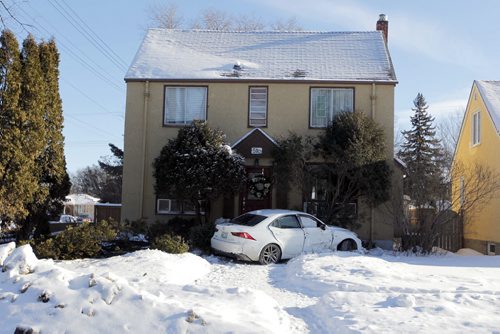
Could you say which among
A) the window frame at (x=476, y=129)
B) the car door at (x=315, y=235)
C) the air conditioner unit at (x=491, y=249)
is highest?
the window frame at (x=476, y=129)

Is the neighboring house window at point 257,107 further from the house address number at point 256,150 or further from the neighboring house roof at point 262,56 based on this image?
the house address number at point 256,150

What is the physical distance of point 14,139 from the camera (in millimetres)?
12859

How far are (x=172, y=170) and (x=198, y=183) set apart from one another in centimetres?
99

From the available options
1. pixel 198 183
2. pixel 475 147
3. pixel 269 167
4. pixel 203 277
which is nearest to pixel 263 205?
pixel 269 167

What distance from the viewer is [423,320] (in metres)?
6.77

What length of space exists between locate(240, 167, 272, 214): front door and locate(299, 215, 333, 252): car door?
4339 mm

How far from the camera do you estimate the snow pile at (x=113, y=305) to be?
5.81 meters

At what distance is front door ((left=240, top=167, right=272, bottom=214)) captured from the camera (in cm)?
1836

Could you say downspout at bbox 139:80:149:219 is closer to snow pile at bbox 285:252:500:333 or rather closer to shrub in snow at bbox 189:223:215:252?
shrub in snow at bbox 189:223:215:252

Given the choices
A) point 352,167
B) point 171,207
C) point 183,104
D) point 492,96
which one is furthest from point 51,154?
point 492,96

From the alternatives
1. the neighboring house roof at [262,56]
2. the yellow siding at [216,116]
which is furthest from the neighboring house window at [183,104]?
the neighboring house roof at [262,56]

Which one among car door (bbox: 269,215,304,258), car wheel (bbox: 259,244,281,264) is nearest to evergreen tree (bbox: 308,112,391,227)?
car door (bbox: 269,215,304,258)

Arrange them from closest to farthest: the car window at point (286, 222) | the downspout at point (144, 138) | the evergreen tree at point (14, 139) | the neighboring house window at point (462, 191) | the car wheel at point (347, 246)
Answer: the evergreen tree at point (14, 139)
the car window at point (286, 222)
the car wheel at point (347, 246)
the neighboring house window at point (462, 191)
the downspout at point (144, 138)

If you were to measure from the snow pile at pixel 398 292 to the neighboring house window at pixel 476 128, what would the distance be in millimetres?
7964
